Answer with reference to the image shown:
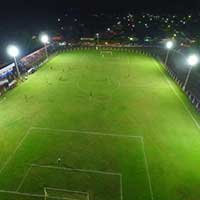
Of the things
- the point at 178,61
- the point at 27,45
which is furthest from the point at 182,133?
the point at 27,45

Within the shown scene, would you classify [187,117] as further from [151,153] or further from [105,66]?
[105,66]

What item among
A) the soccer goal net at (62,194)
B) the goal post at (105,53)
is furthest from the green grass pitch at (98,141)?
the goal post at (105,53)

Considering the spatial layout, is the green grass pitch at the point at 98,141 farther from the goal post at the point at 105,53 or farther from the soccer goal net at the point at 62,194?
the goal post at the point at 105,53

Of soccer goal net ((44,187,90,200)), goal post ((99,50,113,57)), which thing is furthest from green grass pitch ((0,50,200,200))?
goal post ((99,50,113,57))

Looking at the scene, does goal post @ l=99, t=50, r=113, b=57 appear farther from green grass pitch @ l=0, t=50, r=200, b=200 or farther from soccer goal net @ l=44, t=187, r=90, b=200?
soccer goal net @ l=44, t=187, r=90, b=200

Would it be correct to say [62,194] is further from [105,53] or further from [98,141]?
[105,53]

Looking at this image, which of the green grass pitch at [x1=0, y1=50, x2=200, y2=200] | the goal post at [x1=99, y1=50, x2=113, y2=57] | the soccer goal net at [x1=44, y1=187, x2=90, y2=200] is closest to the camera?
the soccer goal net at [x1=44, y1=187, x2=90, y2=200]
